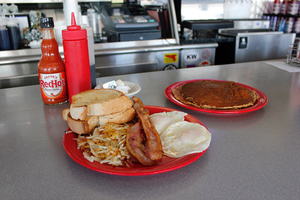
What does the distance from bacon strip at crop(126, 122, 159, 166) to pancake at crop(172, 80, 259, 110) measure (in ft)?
1.57

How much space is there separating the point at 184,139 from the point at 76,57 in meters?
0.64

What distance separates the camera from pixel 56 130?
1010 mm

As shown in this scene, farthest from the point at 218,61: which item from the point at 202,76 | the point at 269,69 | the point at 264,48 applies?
the point at 202,76

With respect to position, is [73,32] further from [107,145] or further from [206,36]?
[206,36]

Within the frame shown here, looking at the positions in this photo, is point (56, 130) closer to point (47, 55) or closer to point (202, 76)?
point (47, 55)

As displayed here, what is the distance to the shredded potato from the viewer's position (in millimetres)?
733

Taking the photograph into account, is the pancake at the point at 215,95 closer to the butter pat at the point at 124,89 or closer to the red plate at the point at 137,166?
the butter pat at the point at 124,89

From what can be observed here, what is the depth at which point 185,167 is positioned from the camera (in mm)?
755

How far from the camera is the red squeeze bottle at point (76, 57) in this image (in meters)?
1.06

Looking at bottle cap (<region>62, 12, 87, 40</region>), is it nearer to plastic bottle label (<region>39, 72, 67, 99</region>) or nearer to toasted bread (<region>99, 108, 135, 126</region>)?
plastic bottle label (<region>39, 72, 67, 99</region>)

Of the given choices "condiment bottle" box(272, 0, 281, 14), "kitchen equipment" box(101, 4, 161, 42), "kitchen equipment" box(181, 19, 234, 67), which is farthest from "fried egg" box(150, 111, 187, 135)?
"condiment bottle" box(272, 0, 281, 14)

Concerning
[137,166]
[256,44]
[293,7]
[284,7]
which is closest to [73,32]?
[137,166]

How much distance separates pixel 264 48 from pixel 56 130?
→ 3378mm

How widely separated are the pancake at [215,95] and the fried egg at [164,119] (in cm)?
21
